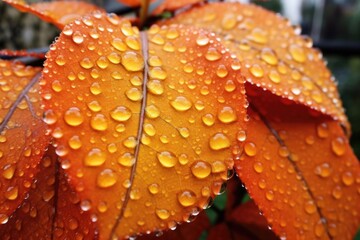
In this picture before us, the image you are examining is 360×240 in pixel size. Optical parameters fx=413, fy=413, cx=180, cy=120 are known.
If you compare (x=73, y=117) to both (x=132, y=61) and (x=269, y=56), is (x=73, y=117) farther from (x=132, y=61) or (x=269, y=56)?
(x=269, y=56)

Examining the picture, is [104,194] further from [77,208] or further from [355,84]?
[355,84]

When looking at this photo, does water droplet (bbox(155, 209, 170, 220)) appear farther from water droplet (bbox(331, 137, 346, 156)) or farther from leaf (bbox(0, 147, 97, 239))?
water droplet (bbox(331, 137, 346, 156))

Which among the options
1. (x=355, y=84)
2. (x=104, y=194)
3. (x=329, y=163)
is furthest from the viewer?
(x=355, y=84)

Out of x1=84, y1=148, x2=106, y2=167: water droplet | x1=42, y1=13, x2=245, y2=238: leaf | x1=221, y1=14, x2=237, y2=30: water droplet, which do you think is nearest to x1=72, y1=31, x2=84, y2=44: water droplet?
x1=42, y1=13, x2=245, y2=238: leaf

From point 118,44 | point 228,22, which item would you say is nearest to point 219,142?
point 118,44

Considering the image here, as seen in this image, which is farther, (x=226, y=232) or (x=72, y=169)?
(x=226, y=232)

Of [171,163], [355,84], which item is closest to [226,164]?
[171,163]

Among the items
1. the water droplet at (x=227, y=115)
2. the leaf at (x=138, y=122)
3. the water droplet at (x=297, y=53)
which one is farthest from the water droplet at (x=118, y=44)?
the water droplet at (x=297, y=53)
